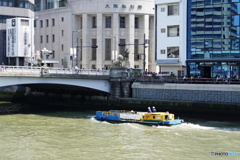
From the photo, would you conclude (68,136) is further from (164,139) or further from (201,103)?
(201,103)

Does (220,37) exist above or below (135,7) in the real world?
below

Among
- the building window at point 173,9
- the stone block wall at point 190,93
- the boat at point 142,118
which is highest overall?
the building window at point 173,9

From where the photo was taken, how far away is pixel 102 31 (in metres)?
94.9

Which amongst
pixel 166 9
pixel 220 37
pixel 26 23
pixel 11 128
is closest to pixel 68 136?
pixel 11 128

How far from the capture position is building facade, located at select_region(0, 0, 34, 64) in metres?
88.6

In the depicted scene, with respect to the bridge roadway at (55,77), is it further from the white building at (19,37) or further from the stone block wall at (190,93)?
the white building at (19,37)

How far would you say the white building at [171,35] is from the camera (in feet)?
204

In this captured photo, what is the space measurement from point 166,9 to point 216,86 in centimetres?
1718

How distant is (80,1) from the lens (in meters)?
95.6

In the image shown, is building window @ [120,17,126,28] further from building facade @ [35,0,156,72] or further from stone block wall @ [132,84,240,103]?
stone block wall @ [132,84,240,103]

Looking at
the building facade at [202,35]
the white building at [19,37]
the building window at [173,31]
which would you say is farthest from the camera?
Result: the white building at [19,37]

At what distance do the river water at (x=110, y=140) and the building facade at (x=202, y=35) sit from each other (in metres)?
13.0

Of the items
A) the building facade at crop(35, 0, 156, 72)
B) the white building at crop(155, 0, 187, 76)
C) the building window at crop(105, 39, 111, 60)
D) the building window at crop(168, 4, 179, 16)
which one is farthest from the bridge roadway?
the building window at crop(105, 39, 111, 60)

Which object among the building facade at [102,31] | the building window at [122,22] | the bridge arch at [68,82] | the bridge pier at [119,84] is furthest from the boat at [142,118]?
the building window at [122,22]
